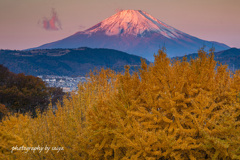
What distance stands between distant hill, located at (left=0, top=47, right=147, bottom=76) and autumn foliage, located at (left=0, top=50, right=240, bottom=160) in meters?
92.7

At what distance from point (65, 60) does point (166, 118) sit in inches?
5092

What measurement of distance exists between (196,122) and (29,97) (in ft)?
93.1

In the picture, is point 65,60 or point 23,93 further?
point 65,60

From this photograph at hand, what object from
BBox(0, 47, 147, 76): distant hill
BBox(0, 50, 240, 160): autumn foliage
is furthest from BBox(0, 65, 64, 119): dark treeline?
BBox(0, 47, 147, 76): distant hill

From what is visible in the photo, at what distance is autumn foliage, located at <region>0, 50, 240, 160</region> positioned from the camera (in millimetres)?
6441

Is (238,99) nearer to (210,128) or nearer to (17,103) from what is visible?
(210,128)

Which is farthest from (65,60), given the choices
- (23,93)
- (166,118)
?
(166,118)

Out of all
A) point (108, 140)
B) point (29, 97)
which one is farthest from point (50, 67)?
Result: point (108, 140)

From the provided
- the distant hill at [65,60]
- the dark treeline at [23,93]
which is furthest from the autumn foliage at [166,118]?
the distant hill at [65,60]

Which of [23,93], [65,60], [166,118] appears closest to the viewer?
[166,118]

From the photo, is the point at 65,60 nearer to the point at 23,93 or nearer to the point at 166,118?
the point at 23,93

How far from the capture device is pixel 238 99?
7.62 meters

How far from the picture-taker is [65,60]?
13138cm

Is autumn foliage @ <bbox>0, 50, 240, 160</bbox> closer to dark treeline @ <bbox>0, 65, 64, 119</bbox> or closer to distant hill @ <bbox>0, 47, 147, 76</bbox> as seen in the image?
dark treeline @ <bbox>0, 65, 64, 119</bbox>
